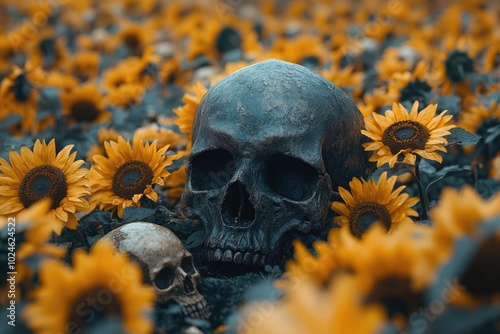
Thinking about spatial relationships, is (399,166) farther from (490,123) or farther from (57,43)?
(57,43)

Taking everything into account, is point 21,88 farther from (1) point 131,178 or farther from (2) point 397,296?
(2) point 397,296

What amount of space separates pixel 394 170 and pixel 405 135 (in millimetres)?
175

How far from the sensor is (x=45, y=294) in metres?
1.66

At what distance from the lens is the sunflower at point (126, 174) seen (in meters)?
3.00

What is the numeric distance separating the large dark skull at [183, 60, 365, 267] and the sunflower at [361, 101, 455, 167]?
106mm

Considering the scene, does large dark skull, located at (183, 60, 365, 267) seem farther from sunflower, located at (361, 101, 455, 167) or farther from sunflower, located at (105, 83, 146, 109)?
sunflower, located at (105, 83, 146, 109)

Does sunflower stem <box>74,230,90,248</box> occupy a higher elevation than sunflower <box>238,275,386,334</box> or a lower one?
lower

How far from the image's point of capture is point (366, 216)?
2762 millimetres

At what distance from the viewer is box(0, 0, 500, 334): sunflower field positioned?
1590 mm

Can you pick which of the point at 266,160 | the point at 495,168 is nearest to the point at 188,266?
the point at 266,160

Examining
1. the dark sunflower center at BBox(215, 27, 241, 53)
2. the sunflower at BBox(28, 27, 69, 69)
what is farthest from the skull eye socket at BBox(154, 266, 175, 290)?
the sunflower at BBox(28, 27, 69, 69)

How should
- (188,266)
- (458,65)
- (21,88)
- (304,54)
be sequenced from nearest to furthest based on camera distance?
(188,266), (458,65), (21,88), (304,54)

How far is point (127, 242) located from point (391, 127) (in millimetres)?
1359

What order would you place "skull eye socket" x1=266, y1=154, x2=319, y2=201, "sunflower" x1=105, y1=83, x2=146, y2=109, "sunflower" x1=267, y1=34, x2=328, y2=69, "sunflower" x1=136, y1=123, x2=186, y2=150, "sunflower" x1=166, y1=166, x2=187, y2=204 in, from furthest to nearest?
"sunflower" x1=267, y1=34, x2=328, y2=69
"sunflower" x1=105, y1=83, x2=146, y2=109
"sunflower" x1=136, y1=123, x2=186, y2=150
"sunflower" x1=166, y1=166, x2=187, y2=204
"skull eye socket" x1=266, y1=154, x2=319, y2=201
